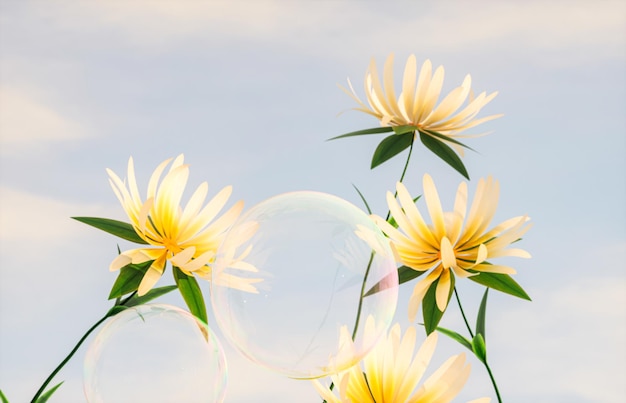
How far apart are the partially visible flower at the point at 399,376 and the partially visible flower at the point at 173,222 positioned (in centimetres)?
47

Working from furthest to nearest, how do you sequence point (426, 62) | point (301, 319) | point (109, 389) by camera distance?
point (426, 62) < point (109, 389) < point (301, 319)

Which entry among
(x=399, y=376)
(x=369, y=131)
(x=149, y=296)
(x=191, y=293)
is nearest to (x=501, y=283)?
(x=399, y=376)

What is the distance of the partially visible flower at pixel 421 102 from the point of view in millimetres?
2475

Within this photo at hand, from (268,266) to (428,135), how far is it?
65 centimetres

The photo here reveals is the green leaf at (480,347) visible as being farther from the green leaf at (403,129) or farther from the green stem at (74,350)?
the green stem at (74,350)

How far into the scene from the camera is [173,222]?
7.82 ft

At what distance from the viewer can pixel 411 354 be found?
2193mm

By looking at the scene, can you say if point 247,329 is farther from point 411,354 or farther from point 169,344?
point 411,354

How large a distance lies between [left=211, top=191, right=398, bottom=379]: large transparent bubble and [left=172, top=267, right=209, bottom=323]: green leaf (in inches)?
5.4

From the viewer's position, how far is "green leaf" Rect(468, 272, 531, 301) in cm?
225

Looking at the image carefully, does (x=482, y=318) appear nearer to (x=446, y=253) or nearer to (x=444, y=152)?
(x=446, y=253)

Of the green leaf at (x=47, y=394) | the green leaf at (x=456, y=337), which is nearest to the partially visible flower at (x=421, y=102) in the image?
the green leaf at (x=456, y=337)

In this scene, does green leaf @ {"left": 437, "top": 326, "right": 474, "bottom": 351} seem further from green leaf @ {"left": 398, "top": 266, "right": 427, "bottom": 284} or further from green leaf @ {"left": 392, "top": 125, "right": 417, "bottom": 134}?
green leaf @ {"left": 392, "top": 125, "right": 417, "bottom": 134}

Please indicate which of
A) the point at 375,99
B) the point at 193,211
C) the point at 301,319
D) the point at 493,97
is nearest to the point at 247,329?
the point at 301,319
